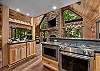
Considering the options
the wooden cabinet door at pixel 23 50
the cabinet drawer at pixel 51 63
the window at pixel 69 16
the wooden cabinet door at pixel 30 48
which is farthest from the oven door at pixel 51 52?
the window at pixel 69 16

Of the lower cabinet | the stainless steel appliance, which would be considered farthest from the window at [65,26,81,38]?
the stainless steel appliance

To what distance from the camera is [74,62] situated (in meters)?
3.19

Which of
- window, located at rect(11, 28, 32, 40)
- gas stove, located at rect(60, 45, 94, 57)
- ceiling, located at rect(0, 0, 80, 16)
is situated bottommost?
gas stove, located at rect(60, 45, 94, 57)

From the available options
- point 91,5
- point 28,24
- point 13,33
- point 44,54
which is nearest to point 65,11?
point 91,5

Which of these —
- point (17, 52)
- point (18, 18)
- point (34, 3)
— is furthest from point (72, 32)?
point (34, 3)

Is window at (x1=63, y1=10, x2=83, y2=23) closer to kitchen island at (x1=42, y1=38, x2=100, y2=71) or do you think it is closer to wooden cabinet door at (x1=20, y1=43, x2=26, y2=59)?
wooden cabinet door at (x1=20, y1=43, x2=26, y2=59)

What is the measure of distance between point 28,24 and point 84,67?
5.33 metres

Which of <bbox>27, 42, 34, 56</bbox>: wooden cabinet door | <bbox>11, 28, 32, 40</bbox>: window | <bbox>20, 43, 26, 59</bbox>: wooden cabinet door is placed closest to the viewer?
<bbox>20, 43, 26, 59</bbox>: wooden cabinet door

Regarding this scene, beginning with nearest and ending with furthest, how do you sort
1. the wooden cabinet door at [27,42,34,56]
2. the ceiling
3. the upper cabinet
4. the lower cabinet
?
the ceiling → the lower cabinet → the upper cabinet → the wooden cabinet door at [27,42,34,56]

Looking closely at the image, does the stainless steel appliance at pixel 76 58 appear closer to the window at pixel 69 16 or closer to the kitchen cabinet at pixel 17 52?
the kitchen cabinet at pixel 17 52

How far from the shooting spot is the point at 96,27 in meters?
7.10

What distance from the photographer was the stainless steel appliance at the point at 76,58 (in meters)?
2.76

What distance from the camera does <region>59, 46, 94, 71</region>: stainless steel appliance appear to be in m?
2.76

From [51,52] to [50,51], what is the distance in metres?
0.08
